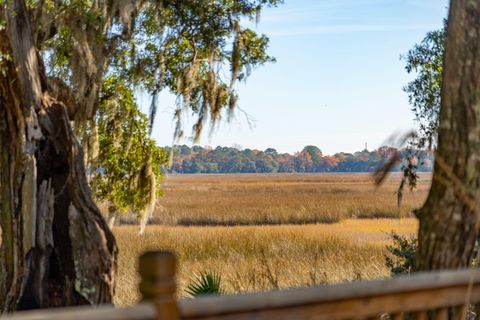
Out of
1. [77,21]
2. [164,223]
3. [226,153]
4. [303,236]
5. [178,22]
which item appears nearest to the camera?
[77,21]

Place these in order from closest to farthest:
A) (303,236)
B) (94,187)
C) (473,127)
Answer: (473,127), (94,187), (303,236)

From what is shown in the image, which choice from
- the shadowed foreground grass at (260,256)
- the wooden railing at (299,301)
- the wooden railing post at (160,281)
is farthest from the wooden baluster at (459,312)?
the shadowed foreground grass at (260,256)

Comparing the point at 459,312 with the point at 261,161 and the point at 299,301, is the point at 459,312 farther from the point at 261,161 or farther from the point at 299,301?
the point at 261,161

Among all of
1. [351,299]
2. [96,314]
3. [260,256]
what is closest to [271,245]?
[260,256]

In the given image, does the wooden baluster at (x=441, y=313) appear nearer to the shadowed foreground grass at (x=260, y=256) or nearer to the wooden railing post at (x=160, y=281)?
the wooden railing post at (x=160, y=281)

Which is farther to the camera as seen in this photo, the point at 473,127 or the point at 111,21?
the point at 111,21

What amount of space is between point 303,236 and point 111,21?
10200 millimetres

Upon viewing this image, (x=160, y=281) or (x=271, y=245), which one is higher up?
(x=160, y=281)

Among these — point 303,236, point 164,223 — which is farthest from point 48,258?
point 164,223

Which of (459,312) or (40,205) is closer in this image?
(459,312)

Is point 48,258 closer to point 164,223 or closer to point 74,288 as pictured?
point 74,288

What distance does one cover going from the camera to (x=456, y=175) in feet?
11.4

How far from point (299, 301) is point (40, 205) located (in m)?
3.68

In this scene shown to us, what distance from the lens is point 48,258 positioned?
5695 mm
